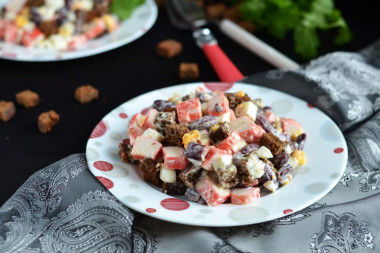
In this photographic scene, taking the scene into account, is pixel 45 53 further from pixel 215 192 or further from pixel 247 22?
pixel 215 192

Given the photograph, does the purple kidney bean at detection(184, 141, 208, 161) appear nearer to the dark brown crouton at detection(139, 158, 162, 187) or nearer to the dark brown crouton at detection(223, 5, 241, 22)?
the dark brown crouton at detection(139, 158, 162, 187)

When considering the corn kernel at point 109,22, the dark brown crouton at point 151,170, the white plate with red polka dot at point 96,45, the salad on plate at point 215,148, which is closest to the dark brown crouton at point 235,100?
the salad on plate at point 215,148

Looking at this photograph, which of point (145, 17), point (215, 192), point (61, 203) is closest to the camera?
point (215, 192)

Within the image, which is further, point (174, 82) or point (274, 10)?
point (274, 10)

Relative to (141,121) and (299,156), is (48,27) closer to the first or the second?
(141,121)

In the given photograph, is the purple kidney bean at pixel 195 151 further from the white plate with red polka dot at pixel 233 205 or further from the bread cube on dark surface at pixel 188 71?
the bread cube on dark surface at pixel 188 71

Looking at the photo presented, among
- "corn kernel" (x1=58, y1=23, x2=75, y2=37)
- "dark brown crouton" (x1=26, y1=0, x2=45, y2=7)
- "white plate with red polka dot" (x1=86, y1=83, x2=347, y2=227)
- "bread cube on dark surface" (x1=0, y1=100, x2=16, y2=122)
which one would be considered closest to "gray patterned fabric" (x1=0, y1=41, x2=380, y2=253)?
"white plate with red polka dot" (x1=86, y1=83, x2=347, y2=227)

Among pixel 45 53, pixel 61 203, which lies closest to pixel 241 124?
pixel 61 203

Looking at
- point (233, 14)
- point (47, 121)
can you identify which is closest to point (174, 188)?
point (47, 121)
